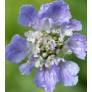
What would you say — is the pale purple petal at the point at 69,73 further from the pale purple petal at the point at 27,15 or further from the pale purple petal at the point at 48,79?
the pale purple petal at the point at 27,15

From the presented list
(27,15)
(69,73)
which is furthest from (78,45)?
(27,15)

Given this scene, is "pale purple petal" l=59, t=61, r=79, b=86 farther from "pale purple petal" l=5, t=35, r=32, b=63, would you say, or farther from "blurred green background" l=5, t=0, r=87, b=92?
"pale purple petal" l=5, t=35, r=32, b=63

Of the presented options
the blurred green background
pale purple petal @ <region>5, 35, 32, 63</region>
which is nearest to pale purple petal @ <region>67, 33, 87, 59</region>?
the blurred green background

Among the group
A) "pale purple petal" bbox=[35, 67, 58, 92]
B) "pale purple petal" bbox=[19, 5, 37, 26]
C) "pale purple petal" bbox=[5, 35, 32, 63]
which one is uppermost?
"pale purple petal" bbox=[19, 5, 37, 26]

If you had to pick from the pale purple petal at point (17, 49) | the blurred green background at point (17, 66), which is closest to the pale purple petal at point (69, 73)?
the blurred green background at point (17, 66)

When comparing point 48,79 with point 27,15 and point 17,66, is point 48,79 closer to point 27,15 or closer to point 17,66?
point 17,66

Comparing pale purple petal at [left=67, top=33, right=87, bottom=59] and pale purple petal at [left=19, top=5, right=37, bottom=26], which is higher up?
pale purple petal at [left=19, top=5, right=37, bottom=26]

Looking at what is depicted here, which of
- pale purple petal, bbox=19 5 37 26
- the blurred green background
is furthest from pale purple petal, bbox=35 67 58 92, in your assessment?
pale purple petal, bbox=19 5 37 26

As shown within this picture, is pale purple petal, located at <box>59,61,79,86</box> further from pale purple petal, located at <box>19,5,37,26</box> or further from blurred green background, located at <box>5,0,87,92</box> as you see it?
pale purple petal, located at <box>19,5,37,26</box>
